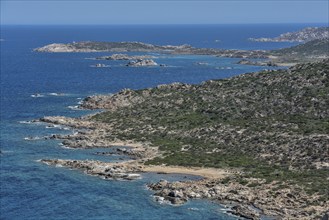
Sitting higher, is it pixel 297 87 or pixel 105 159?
pixel 297 87

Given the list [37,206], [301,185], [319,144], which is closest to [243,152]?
[319,144]

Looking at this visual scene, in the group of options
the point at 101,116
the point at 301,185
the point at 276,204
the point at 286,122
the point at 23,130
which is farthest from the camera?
the point at 101,116

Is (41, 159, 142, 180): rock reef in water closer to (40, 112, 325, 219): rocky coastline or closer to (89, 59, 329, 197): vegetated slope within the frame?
(40, 112, 325, 219): rocky coastline

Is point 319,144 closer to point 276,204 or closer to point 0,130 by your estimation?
point 276,204

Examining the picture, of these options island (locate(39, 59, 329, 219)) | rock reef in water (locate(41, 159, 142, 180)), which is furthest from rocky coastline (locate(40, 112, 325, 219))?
island (locate(39, 59, 329, 219))

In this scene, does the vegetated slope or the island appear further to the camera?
the vegetated slope

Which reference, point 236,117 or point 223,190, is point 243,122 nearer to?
point 236,117
